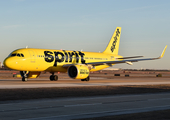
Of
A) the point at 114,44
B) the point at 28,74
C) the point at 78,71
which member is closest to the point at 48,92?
the point at 78,71

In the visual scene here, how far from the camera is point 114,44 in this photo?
178 ft

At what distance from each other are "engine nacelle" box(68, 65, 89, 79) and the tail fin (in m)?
13.6

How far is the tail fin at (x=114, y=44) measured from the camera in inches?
2112

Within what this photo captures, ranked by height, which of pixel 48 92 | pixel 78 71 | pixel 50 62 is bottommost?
pixel 48 92

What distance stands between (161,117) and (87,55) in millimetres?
35901

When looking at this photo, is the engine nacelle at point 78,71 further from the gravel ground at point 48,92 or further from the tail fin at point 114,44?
the gravel ground at point 48,92

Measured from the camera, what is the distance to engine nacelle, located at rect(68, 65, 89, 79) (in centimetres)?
3916

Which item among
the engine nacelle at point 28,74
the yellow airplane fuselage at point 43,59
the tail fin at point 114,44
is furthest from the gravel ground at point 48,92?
the tail fin at point 114,44

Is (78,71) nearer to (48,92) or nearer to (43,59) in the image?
(43,59)

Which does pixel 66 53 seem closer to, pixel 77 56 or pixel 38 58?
pixel 77 56

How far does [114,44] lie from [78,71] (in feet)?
56.6

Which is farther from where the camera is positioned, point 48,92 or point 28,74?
point 28,74

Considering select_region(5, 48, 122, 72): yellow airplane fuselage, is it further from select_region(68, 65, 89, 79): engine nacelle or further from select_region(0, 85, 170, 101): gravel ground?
select_region(0, 85, 170, 101): gravel ground

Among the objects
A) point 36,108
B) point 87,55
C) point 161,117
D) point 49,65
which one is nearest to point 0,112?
point 36,108
